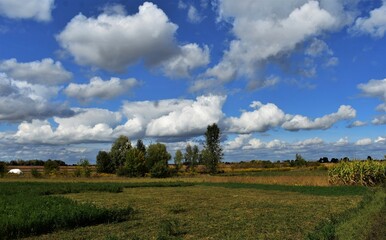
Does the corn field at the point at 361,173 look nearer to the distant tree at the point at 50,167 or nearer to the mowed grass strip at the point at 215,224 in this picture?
the mowed grass strip at the point at 215,224

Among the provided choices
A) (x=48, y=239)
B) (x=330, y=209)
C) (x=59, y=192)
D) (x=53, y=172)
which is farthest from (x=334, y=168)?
(x=53, y=172)

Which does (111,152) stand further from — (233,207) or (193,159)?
(233,207)

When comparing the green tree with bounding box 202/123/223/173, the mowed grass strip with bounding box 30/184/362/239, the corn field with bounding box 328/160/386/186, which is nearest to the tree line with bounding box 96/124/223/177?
the green tree with bounding box 202/123/223/173

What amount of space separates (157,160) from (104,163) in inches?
808

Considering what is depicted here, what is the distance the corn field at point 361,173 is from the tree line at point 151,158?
166 ft

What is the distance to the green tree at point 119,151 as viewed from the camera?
109188mm

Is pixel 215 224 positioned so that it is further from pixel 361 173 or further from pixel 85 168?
pixel 85 168

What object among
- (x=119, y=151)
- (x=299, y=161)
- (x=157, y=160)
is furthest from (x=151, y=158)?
(x=299, y=161)

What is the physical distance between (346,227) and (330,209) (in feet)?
35.9

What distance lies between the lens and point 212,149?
109688 millimetres

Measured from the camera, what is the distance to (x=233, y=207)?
2530 centimetres

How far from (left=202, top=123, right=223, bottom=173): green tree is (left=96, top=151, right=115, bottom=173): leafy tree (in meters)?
25.6

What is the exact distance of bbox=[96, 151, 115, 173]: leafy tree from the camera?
10919cm

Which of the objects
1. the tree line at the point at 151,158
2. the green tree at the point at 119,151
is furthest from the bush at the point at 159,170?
the green tree at the point at 119,151
